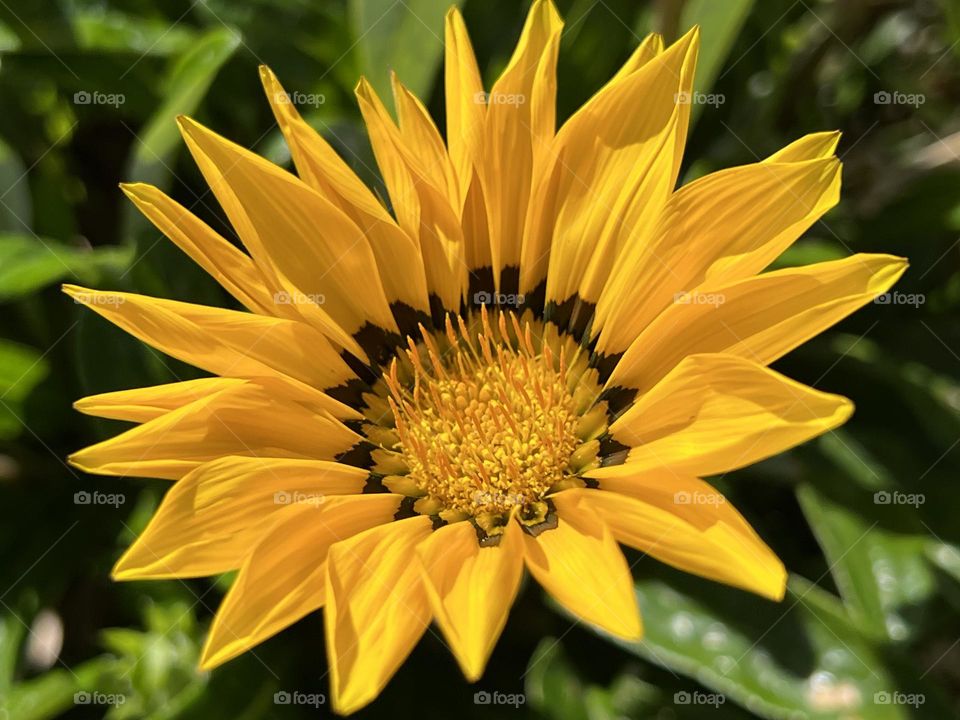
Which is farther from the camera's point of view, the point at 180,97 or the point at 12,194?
the point at 12,194

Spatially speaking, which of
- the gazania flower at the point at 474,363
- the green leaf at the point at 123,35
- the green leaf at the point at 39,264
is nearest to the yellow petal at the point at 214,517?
the gazania flower at the point at 474,363

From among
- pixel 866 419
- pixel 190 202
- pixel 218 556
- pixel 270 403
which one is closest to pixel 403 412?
pixel 270 403

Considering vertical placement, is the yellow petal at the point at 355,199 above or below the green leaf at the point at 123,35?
below

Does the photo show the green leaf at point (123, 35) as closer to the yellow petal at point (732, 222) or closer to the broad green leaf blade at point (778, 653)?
the yellow petal at point (732, 222)

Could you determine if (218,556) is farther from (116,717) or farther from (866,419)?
(866,419)

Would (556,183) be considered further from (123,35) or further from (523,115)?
(123,35)

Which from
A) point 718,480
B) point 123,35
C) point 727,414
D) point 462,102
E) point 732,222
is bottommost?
point 718,480

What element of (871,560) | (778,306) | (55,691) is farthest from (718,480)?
(55,691)
